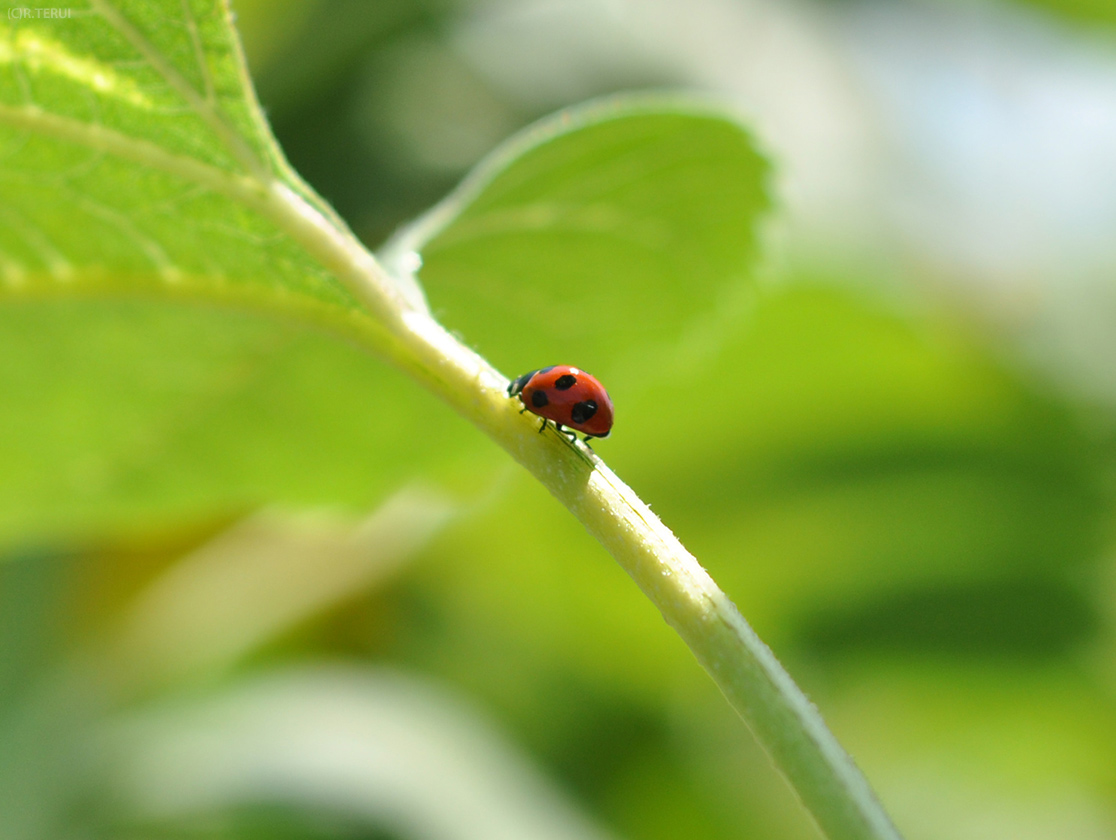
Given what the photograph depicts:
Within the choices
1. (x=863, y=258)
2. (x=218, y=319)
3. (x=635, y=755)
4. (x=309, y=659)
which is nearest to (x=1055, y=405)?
(x=863, y=258)

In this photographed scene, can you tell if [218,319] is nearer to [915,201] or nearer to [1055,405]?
[1055,405]

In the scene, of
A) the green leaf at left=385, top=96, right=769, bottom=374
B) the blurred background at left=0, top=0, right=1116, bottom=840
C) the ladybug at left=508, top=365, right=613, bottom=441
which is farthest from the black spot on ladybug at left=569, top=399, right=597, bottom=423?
the blurred background at left=0, top=0, right=1116, bottom=840

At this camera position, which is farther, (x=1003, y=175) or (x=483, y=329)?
(x=1003, y=175)

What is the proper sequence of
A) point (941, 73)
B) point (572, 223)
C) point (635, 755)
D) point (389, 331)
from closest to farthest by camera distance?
point (389, 331)
point (572, 223)
point (635, 755)
point (941, 73)
